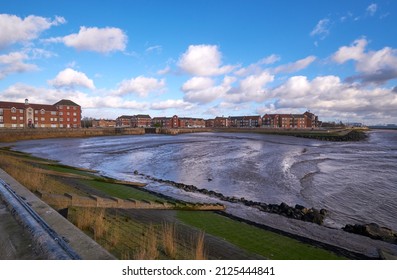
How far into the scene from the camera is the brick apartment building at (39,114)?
98.9 m

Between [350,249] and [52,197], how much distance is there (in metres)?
11.7

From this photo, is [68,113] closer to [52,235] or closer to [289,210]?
[289,210]

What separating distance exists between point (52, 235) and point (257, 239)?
753 cm

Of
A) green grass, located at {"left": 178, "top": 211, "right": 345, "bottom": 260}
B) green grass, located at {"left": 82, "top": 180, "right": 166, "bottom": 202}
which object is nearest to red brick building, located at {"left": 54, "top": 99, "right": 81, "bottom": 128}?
green grass, located at {"left": 82, "top": 180, "right": 166, "bottom": 202}

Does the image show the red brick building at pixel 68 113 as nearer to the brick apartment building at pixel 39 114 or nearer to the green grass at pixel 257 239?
the brick apartment building at pixel 39 114

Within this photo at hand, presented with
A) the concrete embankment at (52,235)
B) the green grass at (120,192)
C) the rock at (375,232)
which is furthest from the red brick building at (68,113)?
the rock at (375,232)

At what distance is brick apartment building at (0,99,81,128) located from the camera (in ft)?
325

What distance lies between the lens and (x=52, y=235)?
5188 millimetres

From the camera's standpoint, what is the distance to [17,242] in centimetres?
573

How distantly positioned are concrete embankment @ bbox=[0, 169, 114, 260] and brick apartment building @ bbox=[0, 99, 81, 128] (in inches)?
4334

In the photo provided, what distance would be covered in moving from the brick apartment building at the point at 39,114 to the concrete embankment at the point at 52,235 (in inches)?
4334
